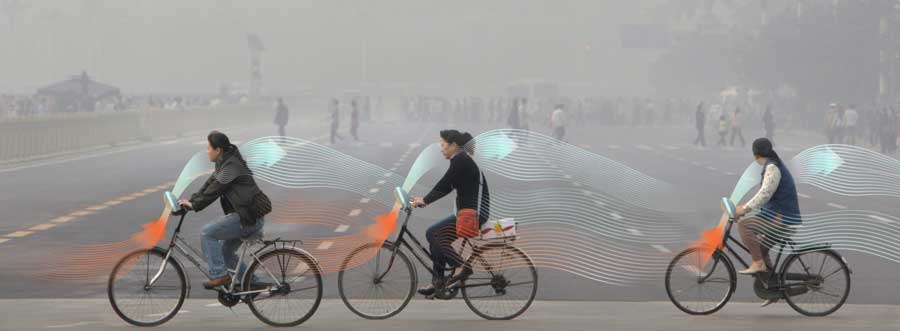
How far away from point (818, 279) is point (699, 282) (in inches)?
34.6

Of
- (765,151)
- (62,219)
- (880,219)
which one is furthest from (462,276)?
(880,219)

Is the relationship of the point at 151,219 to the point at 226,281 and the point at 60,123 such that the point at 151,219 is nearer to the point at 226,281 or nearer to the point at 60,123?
the point at 226,281

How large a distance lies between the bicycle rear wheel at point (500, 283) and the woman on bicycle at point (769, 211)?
164 centimetres

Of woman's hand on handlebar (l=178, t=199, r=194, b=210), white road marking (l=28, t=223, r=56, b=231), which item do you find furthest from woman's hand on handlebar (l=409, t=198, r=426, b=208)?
white road marking (l=28, t=223, r=56, b=231)

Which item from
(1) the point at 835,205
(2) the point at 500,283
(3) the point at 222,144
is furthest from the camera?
(1) the point at 835,205

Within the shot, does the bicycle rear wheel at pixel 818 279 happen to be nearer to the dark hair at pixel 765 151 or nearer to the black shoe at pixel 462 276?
the dark hair at pixel 765 151

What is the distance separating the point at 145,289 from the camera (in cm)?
1126

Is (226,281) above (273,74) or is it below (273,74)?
above

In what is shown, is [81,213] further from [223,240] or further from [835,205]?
[223,240]

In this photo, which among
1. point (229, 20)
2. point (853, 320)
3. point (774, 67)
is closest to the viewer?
point (853, 320)

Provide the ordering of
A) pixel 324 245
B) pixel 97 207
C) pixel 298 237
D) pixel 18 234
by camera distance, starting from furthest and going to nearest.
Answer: pixel 97 207, pixel 18 234, pixel 298 237, pixel 324 245

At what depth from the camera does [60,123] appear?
44.7 meters

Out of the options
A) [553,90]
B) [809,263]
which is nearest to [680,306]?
[809,263]

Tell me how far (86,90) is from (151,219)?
133ft
